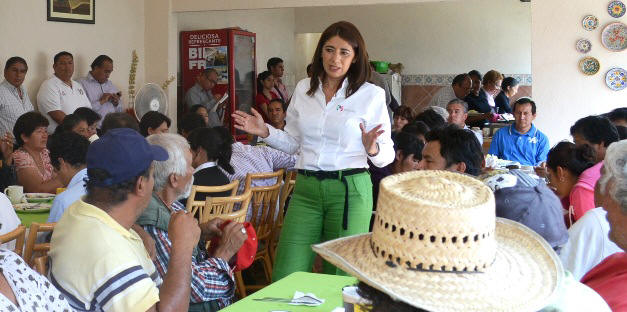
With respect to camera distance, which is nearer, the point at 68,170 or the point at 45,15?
the point at 68,170

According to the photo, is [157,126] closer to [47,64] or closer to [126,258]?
[47,64]

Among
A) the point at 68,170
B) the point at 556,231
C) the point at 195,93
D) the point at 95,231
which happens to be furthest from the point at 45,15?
the point at 556,231

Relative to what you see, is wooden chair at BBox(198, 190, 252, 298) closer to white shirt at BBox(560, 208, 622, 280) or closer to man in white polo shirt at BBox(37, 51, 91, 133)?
white shirt at BBox(560, 208, 622, 280)

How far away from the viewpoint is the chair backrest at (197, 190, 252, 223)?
3627 mm

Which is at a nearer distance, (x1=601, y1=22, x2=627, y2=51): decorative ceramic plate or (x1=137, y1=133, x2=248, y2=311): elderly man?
(x1=137, y1=133, x2=248, y2=311): elderly man

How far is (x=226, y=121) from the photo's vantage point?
9.50 m

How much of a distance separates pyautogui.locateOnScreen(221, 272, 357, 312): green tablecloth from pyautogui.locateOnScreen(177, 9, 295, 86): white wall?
7381mm

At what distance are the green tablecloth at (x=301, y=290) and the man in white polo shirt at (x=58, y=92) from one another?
5572 millimetres

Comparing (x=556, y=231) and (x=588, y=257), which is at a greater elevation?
(x=556, y=231)

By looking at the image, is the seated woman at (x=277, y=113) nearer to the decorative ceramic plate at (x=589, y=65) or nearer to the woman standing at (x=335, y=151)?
the decorative ceramic plate at (x=589, y=65)

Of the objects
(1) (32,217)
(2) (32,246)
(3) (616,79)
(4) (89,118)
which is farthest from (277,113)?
(2) (32,246)

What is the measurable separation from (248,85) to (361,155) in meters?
6.92

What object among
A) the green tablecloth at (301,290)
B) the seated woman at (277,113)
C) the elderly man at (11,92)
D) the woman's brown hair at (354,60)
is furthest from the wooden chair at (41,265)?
the seated woman at (277,113)

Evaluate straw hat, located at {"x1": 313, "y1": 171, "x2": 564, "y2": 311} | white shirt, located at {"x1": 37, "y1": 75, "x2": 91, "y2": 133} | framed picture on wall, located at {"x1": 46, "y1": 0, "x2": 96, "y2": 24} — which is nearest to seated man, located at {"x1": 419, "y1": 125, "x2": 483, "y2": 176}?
straw hat, located at {"x1": 313, "y1": 171, "x2": 564, "y2": 311}
